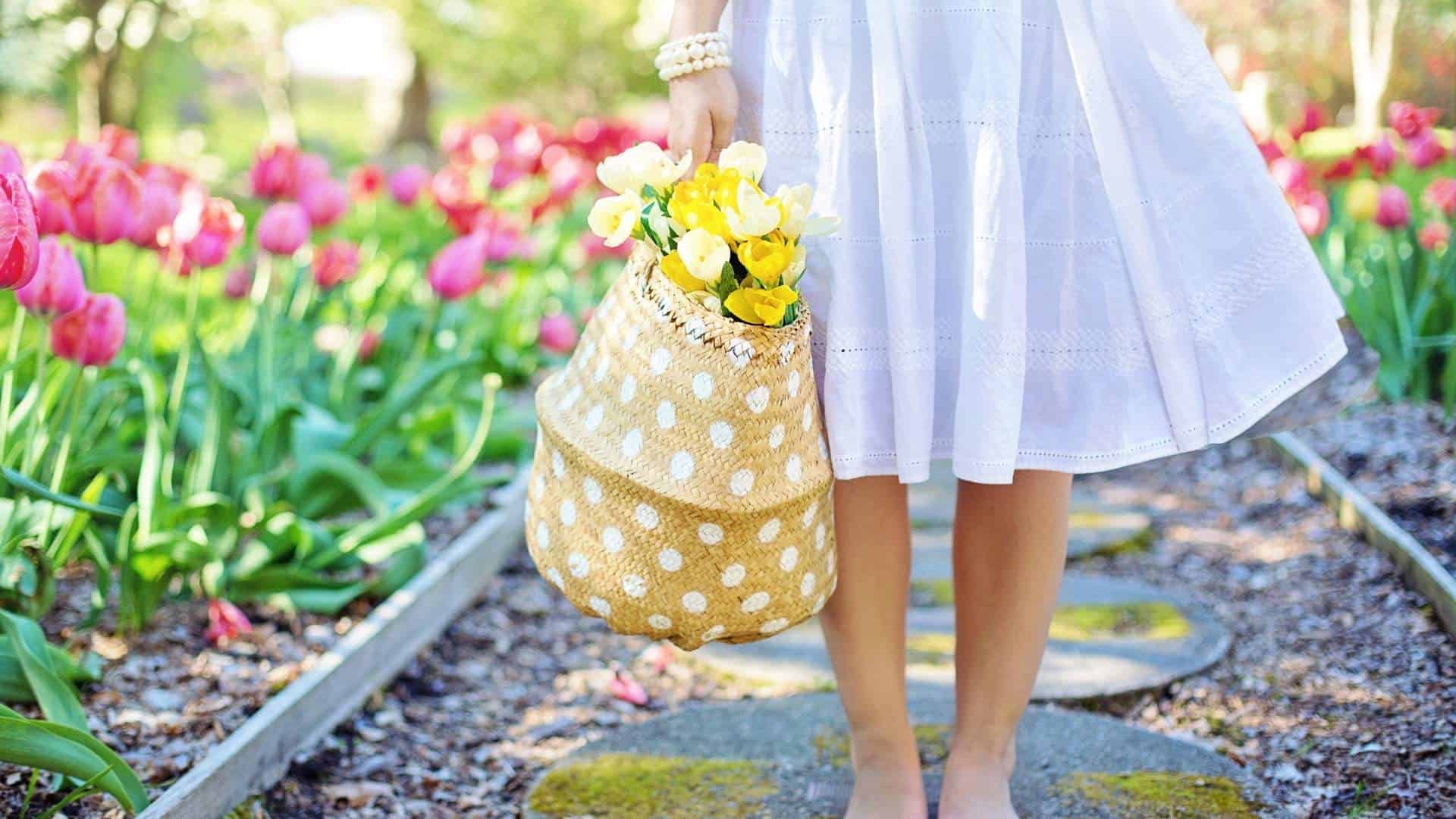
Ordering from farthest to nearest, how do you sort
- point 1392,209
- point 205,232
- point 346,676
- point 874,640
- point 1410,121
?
point 1410,121 < point 1392,209 < point 205,232 < point 346,676 < point 874,640

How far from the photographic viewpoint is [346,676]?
2.34 metres

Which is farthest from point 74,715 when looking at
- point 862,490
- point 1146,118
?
point 1146,118

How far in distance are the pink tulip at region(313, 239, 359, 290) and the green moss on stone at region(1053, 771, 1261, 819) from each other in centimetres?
186

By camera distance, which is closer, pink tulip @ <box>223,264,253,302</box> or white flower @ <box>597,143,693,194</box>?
white flower @ <box>597,143,693,194</box>

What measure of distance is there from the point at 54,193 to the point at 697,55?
1093 mm

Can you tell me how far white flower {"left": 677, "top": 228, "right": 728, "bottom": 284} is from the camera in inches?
55.6

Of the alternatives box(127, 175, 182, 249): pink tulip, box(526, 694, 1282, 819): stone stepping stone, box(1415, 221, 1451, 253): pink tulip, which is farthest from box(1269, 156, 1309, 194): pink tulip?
box(127, 175, 182, 249): pink tulip

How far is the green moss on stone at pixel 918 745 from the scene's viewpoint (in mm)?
2066

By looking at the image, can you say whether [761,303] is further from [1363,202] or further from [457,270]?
[1363,202]

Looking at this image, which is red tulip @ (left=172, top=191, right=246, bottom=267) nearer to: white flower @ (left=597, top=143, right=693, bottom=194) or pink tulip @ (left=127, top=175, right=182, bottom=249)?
pink tulip @ (left=127, top=175, right=182, bottom=249)

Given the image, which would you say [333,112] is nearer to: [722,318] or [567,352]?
[567,352]

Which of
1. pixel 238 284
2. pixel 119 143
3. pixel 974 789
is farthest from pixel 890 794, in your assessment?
pixel 119 143

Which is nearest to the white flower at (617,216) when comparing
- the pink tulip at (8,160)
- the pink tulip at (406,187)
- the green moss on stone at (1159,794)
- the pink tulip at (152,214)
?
the pink tulip at (8,160)

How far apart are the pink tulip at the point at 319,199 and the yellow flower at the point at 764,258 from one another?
191 centimetres
